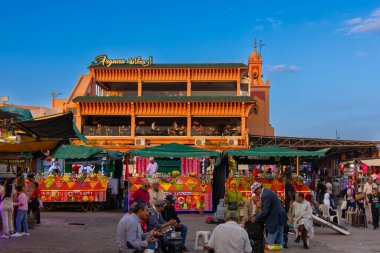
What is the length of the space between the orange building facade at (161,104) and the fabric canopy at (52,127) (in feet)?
132

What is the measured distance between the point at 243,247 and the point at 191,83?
170ft

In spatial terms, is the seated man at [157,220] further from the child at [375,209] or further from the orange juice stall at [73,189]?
the orange juice stall at [73,189]

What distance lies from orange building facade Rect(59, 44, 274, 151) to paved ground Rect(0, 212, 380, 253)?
33508 mm

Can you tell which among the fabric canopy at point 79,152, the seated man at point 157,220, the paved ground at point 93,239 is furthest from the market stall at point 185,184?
the seated man at point 157,220

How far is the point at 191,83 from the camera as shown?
59375mm

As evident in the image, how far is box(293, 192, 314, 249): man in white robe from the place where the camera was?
14.4m

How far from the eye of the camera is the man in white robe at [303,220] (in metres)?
14.4

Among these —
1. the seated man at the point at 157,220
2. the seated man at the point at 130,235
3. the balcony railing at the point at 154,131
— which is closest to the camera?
the seated man at the point at 130,235

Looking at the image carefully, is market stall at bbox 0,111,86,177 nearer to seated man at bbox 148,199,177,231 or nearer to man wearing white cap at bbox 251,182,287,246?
seated man at bbox 148,199,177,231

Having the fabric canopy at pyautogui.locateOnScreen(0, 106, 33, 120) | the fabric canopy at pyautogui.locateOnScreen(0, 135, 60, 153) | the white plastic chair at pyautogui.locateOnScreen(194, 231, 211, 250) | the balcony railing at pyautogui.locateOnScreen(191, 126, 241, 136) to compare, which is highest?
the balcony railing at pyautogui.locateOnScreen(191, 126, 241, 136)

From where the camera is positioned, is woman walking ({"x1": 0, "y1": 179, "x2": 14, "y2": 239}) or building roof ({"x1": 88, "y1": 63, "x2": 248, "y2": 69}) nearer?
woman walking ({"x1": 0, "y1": 179, "x2": 14, "y2": 239})

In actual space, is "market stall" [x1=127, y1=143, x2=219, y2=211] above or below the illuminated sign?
below

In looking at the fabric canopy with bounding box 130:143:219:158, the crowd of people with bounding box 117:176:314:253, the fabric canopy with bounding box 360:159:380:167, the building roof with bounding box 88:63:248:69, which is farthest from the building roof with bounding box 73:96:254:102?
the crowd of people with bounding box 117:176:314:253

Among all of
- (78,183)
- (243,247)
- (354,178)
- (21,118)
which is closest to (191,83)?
(354,178)
